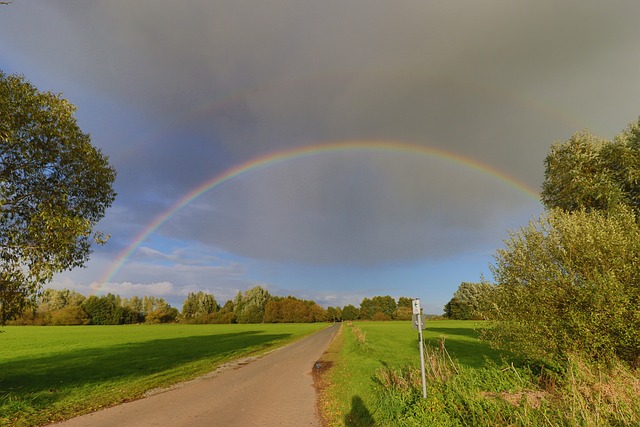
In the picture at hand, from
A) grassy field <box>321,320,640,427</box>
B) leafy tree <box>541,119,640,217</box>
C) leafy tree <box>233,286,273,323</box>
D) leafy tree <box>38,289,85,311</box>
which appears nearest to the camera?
grassy field <box>321,320,640,427</box>

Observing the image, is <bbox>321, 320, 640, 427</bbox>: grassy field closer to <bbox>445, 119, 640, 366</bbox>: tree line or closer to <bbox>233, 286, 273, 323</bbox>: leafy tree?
<bbox>445, 119, 640, 366</bbox>: tree line

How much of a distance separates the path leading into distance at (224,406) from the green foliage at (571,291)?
390 inches

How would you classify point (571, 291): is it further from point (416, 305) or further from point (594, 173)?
point (594, 173)

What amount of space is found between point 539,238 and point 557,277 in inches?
99.3

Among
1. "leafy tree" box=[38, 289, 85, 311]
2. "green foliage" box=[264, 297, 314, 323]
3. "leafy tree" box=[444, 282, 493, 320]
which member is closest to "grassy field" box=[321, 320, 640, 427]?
"leafy tree" box=[444, 282, 493, 320]

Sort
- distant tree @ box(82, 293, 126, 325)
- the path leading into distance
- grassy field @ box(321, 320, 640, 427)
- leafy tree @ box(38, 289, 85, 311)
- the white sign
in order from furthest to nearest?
leafy tree @ box(38, 289, 85, 311)
distant tree @ box(82, 293, 126, 325)
the white sign
the path leading into distance
grassy field @ box(321, 320, 640, 427)

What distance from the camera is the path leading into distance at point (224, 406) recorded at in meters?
10.6

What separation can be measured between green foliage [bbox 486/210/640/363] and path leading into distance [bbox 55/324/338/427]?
9895 millimetres

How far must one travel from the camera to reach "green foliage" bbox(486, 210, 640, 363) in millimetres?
12062

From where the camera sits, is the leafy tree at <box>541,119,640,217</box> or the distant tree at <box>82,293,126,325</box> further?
the distant tree at <box>82,293,126,325</box>

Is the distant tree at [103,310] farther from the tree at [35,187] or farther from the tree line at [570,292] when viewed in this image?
the tree line at [570,292]

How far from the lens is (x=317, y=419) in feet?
35.1

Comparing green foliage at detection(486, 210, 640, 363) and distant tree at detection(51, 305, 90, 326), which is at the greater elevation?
green foliage at detection(486, 210, 640, 363)

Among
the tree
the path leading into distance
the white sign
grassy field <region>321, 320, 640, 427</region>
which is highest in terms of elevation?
the tree
